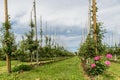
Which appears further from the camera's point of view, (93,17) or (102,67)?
(93,17)

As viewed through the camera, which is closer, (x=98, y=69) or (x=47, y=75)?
(x=98, y=69)

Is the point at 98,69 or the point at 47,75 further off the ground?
the point at 98,69

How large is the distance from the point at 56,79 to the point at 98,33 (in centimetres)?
697

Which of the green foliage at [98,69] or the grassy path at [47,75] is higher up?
the green foliage at [98,69]

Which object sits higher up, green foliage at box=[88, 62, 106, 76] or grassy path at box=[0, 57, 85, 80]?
green foliage at box=[88, 62, 106, 76]

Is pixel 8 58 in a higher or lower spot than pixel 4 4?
lower

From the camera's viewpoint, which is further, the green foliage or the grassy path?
the grassy path

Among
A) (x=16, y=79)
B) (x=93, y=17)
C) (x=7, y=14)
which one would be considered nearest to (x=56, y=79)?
(x=16, y=79)

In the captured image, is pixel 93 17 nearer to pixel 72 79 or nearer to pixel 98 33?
pixel 98 33

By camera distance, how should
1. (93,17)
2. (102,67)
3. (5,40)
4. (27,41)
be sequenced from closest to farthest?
(102,67) → (93,17) → (5,40) → (27,41)

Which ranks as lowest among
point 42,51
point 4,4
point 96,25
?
point 42,51

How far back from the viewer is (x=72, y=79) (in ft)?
78.6

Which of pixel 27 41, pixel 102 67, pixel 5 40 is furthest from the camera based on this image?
pixel 27 41

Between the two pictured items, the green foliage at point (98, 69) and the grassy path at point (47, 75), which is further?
the grassy path at point (47, 75)
